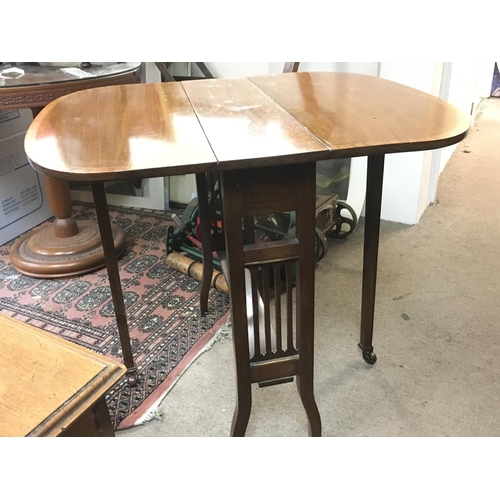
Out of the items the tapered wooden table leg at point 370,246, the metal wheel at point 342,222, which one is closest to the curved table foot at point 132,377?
the tapered wooden table leg at point 370,246

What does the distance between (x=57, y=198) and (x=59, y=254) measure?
24 cm

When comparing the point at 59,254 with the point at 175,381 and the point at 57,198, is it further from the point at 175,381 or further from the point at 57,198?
the point at 175,381

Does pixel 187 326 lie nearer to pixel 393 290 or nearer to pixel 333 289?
pixel 333 289

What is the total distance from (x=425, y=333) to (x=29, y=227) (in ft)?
6.13

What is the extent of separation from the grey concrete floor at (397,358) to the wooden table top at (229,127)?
78 cm

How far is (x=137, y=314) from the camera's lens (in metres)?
1.80

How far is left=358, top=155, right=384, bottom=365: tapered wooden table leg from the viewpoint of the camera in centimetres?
130

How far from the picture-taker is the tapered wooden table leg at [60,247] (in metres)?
2.05

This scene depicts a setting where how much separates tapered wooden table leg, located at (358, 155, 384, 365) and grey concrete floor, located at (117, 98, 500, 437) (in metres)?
0.08

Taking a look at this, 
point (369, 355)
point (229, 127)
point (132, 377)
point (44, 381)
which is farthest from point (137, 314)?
point (44, 381)

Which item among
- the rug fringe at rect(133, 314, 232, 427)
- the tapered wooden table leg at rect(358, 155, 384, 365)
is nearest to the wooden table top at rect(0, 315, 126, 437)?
the rug fringe at rect(133, 314, 232, 427)

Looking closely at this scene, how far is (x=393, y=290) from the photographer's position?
1909mm

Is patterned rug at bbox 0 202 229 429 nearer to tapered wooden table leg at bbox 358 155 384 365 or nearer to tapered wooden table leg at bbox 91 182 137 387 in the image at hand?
tapered wooden table leg at bbox 91 182 137 387

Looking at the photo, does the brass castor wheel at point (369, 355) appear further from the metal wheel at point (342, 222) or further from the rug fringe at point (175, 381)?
the metal wheel at point (342, 222)
